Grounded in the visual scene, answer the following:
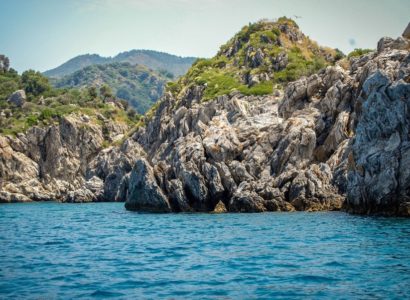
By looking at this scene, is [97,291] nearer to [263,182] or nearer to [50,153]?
[263,182]

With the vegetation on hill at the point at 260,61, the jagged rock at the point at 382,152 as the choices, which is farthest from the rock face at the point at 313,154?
the vegetation on hill at the point at 260,61

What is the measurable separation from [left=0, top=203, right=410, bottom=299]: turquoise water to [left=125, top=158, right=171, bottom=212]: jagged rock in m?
21.9

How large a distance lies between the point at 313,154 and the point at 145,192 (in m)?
22.6

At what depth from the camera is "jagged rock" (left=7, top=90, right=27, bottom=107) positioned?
159m

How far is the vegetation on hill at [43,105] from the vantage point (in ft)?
450

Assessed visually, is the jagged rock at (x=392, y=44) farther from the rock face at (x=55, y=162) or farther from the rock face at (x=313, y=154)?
the rock face at (x=55, y=162)

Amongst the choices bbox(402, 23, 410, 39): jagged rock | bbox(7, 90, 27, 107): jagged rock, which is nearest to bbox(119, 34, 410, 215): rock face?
bbox(402, 23, 410, 39): jagged rock

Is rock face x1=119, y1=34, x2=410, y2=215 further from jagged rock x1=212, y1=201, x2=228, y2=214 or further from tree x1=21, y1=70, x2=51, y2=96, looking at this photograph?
tree x1=21, y1=70, x2=51, y2=96

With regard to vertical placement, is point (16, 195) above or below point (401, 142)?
below

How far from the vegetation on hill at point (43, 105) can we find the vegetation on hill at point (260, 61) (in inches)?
1189

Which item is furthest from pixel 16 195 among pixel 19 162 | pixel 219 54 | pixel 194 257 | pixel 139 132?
pixel 194 257

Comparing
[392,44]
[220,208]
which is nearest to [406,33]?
[392,44]

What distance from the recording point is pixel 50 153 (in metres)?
129

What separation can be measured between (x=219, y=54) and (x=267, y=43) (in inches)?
809
